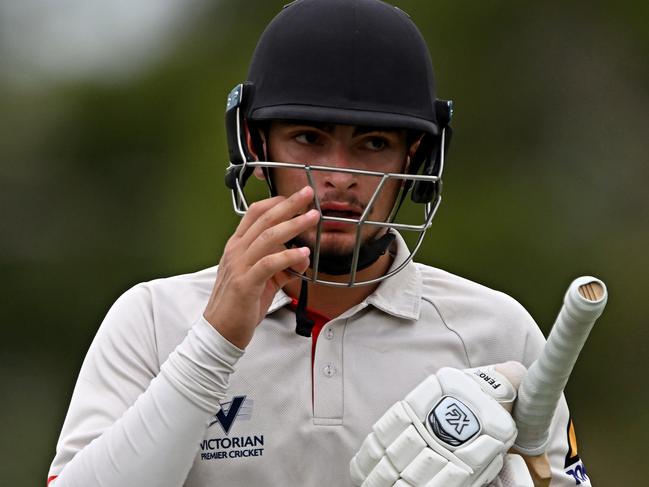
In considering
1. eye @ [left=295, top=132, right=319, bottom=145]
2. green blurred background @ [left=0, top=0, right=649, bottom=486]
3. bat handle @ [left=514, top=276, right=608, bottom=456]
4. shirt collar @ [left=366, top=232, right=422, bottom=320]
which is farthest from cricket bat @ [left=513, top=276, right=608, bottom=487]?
green blurred background @ [left=0, top=0, right=649, bottom=486]

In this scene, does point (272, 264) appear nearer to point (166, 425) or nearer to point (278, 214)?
point (278, 214)

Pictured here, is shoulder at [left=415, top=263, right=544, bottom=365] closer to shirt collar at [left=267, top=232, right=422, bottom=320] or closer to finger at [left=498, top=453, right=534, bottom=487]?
shirt collar at [left=267, top=232, right=422, bottom=320]

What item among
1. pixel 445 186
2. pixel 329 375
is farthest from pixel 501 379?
pixel 445 186

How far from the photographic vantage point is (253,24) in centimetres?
892

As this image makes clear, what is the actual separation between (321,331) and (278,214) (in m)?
0.39

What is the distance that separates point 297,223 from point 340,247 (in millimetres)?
281

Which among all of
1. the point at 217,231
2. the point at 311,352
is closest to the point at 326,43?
the point at 311,352

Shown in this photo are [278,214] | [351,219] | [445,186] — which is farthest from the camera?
[445,186]

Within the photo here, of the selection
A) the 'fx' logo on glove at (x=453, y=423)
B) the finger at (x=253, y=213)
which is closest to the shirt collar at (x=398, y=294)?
the finger at (x=253, y=213)

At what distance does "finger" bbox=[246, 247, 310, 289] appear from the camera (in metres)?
2.67

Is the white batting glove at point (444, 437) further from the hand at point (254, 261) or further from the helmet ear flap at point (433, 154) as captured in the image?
the helmet ear flap at point (433, 154)

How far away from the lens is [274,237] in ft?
8.82

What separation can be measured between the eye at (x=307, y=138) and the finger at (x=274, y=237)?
0.36 meters

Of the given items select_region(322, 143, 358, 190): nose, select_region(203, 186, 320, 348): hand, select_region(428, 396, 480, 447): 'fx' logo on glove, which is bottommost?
select_region(428, 396, 480, 447): 'fx' logo on glove
